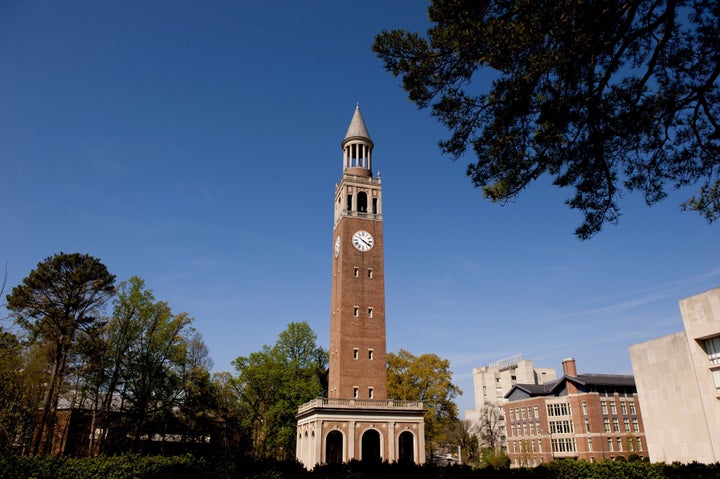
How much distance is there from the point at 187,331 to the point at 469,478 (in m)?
31.1

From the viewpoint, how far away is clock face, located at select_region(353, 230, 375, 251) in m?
48.3

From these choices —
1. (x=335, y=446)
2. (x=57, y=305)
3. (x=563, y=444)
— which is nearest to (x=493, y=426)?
(x=563, y=444)

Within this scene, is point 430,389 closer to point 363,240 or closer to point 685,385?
point 363,240

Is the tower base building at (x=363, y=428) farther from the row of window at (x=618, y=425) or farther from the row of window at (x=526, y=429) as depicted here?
the row of window at (x=526, y=429)

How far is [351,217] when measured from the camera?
4900 cm

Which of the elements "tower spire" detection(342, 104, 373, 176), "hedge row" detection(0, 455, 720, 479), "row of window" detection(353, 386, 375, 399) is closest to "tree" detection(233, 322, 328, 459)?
"row of window" detection(353, 386, 375, 399)

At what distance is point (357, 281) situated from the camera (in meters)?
47.0

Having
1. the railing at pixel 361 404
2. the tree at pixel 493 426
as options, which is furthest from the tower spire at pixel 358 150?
the tree at pixel 493 426

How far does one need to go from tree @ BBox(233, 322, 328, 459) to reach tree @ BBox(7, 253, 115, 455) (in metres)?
20.5

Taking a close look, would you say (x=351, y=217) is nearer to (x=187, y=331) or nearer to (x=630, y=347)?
(x=187, y=331)

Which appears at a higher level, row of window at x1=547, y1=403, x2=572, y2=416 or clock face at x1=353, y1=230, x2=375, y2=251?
clock face at x1=353, y1=230, x2=375, y2=251

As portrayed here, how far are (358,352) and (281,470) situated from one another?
2706 cm

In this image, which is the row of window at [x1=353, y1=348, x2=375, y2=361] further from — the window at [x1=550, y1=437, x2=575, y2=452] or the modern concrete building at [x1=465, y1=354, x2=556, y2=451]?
the modern concrete building at [x1=465, y1=354, x2=556, y2=451]

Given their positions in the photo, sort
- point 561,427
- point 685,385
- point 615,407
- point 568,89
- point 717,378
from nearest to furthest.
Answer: point 568,89
point 717,378
point 685,385
point 615,407
point 561,427
